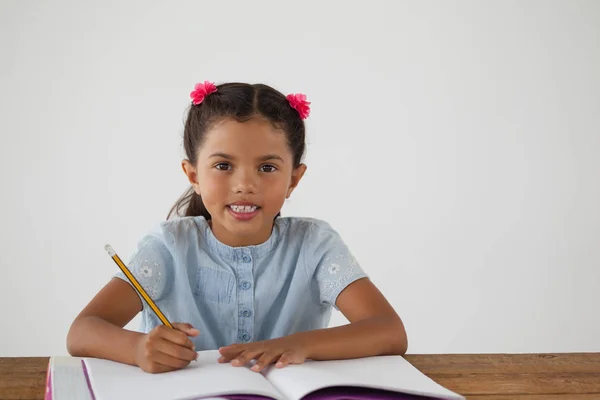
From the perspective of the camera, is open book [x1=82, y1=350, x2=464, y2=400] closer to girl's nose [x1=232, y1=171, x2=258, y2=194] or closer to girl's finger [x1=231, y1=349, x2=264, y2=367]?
girl's finger [x1=231, y1=349, x2=264, y2=367]

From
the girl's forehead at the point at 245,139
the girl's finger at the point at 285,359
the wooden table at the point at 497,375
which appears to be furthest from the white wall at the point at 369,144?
the girl's finger at the point at 285,359

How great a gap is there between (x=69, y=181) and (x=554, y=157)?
241cm

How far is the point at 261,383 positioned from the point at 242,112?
0.61 metres

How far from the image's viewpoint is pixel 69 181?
393cm

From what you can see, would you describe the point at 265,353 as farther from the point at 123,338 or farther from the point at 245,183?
the point at 245,183

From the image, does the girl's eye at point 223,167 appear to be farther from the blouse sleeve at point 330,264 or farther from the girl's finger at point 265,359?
the girl's finger at point 265,359

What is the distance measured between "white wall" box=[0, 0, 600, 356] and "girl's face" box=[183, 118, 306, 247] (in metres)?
2.39

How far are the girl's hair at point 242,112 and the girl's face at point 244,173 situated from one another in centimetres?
2

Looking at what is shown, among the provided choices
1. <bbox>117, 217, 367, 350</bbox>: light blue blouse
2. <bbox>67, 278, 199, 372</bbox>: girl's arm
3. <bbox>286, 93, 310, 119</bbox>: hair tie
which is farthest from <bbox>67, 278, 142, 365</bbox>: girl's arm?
<bbox>286, 93, 310, 119</bbox>: hair tie

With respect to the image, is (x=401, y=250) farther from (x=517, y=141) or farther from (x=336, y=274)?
(x=336, y=274)

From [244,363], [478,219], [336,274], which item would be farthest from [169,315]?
[478,219]

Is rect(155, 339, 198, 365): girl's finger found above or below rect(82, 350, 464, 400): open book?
above

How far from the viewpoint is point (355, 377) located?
41.0 inches

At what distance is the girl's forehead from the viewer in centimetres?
141
